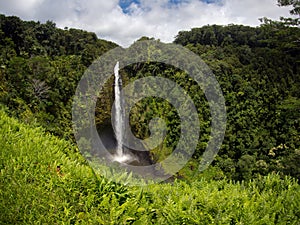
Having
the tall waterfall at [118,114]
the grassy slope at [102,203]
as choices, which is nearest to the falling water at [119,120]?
the tall waterfall at [118,114]

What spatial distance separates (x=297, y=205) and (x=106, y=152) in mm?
19194

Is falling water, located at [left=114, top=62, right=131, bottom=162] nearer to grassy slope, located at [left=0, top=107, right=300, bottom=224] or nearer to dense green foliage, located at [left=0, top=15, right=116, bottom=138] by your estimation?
dense green foliage, located at [left=0, top=15, right=116, bottom=138]

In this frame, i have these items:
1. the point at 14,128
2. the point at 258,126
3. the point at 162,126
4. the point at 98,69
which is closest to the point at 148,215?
the point at 14,128

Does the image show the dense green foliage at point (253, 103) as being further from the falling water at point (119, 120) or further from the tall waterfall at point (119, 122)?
the falling water at point (119, 120)

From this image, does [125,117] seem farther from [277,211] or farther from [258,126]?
[277,211]

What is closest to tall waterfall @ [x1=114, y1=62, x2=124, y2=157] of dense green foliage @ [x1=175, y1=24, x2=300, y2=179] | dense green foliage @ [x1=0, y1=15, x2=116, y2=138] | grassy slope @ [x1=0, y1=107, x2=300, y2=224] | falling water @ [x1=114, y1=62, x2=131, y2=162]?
falling water @ [x1=114, y1=62, x2=131, y2=162]

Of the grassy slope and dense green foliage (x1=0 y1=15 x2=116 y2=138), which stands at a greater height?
dense green foliage (x1=0 y1=15 x2=116 y2=138)

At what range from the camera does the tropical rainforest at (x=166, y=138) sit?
6.16 feet

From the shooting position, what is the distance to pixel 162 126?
80.2 feet

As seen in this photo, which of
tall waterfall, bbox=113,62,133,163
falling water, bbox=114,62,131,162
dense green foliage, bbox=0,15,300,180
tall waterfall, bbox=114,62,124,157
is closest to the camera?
dense green foliage, bbox=0,15,300,180

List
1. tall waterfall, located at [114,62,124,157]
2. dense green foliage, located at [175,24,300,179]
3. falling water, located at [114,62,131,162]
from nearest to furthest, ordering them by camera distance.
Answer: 1. dense green foliage, located at [175,24,300,179]
2. falling water, located at [114,62,131,162]
3. tall waterfall, located at [114,62,124,157]

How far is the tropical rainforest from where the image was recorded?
1877mm

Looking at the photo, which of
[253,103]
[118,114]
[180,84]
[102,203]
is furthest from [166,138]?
[102,203]

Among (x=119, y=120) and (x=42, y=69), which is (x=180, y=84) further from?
(x=42, y=69)
